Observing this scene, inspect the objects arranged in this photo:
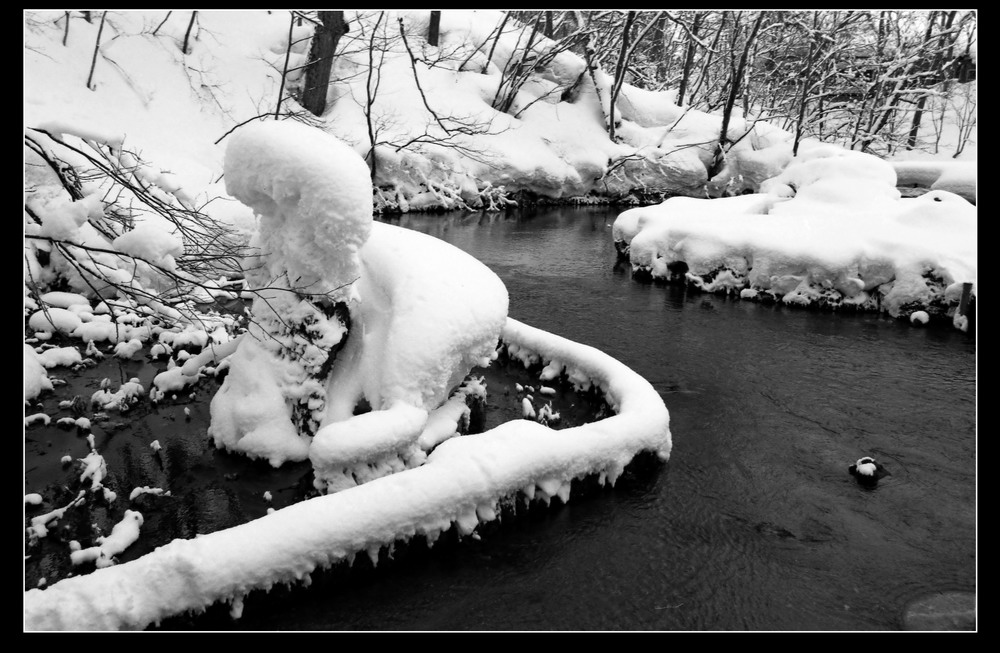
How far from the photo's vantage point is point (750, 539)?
4855 mm

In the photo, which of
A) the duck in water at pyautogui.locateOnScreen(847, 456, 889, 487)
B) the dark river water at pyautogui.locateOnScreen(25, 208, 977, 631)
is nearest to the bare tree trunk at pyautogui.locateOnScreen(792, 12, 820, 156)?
the dark river water at pyautogui.locateOnScreen(25, 208, 977, 631)

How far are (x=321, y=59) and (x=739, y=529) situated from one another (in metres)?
20.4

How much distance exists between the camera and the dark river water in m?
4.03

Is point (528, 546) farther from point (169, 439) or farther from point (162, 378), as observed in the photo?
point (162, 378)

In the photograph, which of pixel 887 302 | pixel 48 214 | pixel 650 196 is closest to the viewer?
pixel 48 214

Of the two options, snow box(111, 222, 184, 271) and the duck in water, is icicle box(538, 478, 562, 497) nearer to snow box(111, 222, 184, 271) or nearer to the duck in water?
the duck in water

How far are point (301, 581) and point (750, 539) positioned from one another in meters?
3.04

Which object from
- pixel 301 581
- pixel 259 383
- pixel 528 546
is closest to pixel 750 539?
pixel 528 546

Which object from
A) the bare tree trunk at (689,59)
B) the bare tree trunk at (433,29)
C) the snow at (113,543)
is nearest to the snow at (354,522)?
the snow at (113,543)

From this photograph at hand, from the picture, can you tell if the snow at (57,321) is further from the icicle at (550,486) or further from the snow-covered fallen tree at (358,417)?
the icicle at (550,486)

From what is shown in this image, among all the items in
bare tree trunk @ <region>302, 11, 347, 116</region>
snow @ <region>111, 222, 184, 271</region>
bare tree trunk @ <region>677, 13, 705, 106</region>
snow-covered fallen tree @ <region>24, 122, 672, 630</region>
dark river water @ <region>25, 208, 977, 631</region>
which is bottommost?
dark river water @ <region>25, 208, 977, 631</region>

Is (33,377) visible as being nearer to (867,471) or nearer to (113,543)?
(113,543)

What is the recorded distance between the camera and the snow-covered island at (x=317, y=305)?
3891mm

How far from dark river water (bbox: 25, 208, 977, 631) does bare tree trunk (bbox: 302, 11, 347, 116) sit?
1623cm
